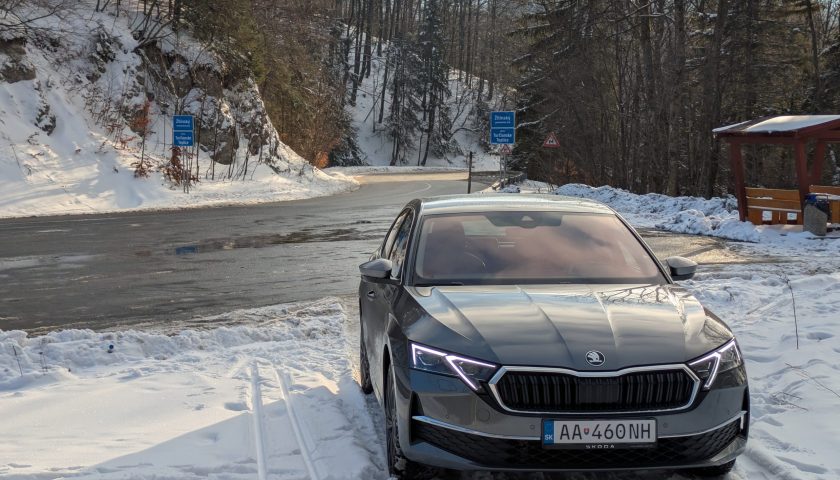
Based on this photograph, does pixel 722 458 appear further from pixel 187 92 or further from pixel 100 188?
pixel 187 92

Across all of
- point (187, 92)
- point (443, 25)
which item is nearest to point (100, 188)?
point (187, 92)

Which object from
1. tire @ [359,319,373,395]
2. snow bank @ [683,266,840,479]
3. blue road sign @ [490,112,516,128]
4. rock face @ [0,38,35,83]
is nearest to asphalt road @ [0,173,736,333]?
tire @ [359,319,373,395]

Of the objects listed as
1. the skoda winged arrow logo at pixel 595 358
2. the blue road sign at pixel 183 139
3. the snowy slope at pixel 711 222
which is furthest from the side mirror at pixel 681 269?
the blue road sign at pixel 183 139

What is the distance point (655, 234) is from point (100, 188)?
18687 mm

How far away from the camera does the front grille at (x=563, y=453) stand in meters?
3.79

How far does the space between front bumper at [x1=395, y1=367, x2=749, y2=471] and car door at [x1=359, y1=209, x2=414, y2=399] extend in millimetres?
951

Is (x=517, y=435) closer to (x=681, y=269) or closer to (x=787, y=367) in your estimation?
(x=681, y=269)

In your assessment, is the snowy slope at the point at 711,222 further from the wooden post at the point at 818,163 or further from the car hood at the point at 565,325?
the car hood at the point at 565,325

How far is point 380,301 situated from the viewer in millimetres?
5461

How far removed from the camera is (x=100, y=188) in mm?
29016

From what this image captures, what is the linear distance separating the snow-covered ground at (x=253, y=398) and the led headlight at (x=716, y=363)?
0.70 meters

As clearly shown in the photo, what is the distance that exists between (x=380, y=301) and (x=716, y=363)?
7.15 ft

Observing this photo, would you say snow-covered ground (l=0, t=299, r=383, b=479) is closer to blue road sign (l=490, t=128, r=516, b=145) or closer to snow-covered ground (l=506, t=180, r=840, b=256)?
snow-covered ground (l=506, t=180, r=840, b=256)

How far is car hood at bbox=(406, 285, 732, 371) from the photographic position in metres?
3.89
